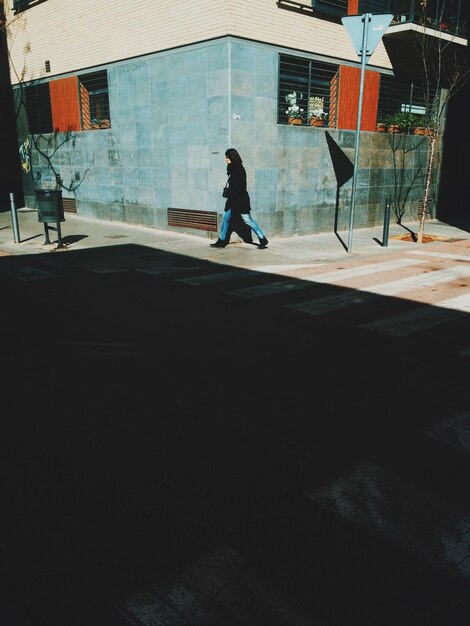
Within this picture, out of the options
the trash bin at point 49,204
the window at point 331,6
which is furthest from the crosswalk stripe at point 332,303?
the window at point 331,6

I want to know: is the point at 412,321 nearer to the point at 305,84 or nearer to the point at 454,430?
the point at 454,430

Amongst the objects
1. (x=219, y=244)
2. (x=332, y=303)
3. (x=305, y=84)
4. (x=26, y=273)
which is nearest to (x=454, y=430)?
(x=332, y=303)

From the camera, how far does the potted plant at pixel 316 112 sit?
1421 centimetres

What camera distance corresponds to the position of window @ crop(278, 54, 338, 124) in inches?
530

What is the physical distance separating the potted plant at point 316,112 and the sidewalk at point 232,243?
3.05 metres

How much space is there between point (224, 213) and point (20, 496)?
10264mm

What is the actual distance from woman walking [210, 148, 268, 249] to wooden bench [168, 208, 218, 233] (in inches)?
42.4

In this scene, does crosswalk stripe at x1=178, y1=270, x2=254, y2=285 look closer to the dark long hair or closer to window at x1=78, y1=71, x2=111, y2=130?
the dark long hair

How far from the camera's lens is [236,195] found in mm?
11664

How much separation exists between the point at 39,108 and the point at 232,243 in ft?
35.2

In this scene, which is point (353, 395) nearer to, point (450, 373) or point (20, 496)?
point (450, 373)

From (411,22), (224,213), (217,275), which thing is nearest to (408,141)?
(411,22)

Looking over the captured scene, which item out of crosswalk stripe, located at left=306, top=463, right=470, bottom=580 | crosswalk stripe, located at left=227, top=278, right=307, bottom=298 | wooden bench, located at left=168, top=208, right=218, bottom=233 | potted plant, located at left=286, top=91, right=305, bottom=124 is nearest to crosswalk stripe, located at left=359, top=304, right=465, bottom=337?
crosswalk stripe, located at left=227, top=278, right=307, bottom=298

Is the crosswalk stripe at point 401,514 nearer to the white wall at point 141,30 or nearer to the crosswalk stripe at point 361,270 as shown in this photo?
the crosswalk stripe at point 361,270
